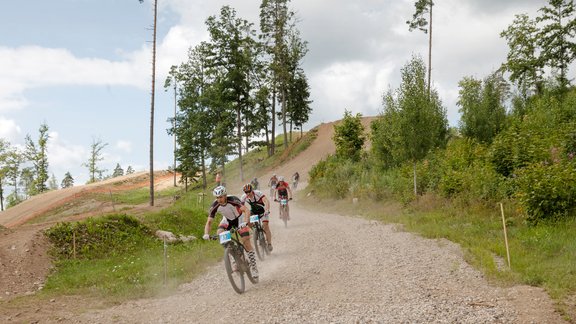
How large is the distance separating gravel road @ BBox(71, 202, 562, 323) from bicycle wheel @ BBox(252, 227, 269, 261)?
377 mm

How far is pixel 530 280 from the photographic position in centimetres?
1005

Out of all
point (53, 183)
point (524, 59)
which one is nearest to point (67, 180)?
point (53, 183)

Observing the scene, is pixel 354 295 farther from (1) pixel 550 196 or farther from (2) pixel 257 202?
(1) pixel 550 196

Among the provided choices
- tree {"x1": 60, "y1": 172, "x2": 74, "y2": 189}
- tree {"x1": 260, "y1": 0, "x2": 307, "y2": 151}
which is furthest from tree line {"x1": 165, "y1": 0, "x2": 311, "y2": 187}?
tree {"x1": 60, "y1": 172, "x2": 74, "y2": 189}

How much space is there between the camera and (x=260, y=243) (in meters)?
14.6

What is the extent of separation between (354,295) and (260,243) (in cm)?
514

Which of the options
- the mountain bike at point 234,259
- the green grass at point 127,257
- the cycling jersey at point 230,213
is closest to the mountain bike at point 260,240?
the green grass at point 127,257

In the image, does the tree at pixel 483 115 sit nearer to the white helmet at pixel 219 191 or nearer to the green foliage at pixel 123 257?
the green foliage at pixel 123 257

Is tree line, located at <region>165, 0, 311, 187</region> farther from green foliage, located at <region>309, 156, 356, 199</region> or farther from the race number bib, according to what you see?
the race number bib

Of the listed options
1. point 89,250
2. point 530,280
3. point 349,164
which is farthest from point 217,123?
point 530,280

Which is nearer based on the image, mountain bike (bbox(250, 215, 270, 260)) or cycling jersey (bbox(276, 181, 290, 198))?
mountain bike (bbox(250, 215, 270, 260))

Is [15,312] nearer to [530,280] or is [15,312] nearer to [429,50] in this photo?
[530,280]

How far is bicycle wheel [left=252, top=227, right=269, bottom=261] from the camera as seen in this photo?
14.3 metres

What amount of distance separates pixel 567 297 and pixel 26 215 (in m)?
50.8
